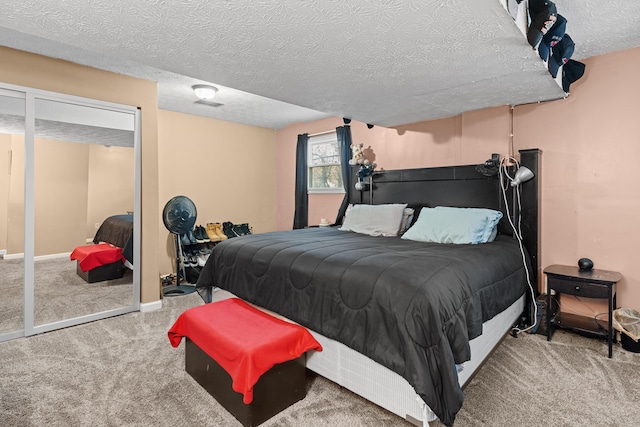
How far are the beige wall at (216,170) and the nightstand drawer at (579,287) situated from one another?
170 inches

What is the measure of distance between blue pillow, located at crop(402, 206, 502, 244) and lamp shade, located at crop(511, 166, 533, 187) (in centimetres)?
32

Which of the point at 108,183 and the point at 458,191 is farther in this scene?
the point at 458,191

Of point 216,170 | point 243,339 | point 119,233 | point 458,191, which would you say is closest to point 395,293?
point 243,339

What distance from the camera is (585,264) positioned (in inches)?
110

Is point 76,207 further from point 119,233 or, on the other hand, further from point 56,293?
point 56,293

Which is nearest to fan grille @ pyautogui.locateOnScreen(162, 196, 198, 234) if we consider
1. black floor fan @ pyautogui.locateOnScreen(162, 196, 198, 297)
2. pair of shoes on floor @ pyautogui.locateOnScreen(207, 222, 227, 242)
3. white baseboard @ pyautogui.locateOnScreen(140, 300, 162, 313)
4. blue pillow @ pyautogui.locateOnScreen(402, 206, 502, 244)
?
black floor fan @ pyautogui.locateOnScreen(162, 196, 198, 297)

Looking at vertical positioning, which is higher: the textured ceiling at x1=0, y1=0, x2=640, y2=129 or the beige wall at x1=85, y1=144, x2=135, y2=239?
the textured ceiling at x1=0, y1=0, x2=640, y2=129

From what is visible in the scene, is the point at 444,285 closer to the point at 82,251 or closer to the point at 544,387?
the point at 544,387

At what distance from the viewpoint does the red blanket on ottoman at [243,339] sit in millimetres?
1646

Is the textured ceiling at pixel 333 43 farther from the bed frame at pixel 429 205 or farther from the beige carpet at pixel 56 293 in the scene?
the beige carpet at pixel 56 293

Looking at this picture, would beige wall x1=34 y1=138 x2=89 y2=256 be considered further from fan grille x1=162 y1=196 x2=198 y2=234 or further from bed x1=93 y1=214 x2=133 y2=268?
fan grille x1=162 y1=196 x2=198 y2=234

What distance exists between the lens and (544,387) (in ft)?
6.71

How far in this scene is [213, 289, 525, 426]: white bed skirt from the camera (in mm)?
1641

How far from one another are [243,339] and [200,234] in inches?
132
